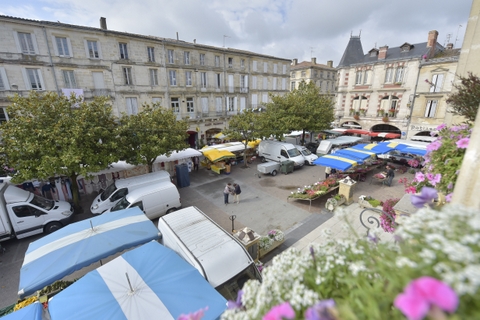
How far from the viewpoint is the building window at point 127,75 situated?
1994 centimetres

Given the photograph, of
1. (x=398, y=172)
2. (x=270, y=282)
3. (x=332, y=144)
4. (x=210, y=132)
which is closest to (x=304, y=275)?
(x=270, y=282)

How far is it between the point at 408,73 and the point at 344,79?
23.2ft

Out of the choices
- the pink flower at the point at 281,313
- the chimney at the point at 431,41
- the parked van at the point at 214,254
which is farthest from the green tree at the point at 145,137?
the chimney at the point at 431,41

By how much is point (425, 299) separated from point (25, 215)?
1283 cm

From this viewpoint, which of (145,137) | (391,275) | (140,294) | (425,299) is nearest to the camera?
(425,299)

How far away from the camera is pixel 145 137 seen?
41.3 ft

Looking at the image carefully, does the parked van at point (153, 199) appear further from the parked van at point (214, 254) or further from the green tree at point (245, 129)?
the green tree at point (245, 129)

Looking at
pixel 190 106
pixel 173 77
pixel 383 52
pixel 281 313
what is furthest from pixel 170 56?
pixel 281 313

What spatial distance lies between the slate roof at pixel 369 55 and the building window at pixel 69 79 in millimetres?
30209

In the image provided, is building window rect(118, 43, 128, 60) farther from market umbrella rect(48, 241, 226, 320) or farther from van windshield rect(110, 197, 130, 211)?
market umbrella rect(48, 241, 226, 320)

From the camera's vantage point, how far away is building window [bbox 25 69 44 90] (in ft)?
54.1

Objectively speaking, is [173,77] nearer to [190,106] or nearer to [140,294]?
[190,106]

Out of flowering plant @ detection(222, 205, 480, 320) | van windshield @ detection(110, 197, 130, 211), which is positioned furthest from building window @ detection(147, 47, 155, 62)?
flowering plant @ detection(222, 205, 480, 320)

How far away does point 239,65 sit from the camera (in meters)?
27.0
